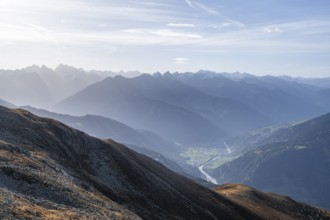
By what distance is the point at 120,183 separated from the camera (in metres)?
84.9

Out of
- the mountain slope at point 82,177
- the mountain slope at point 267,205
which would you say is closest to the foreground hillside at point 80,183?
the mountain slope at point 82,177

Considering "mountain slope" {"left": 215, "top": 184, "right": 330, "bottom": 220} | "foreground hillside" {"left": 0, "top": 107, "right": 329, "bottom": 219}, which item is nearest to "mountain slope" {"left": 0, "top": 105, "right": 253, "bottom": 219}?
"foreground hillside" {"left": 0, "top": 107, "right": 329, "bottom": 219}

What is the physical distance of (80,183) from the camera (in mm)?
68250

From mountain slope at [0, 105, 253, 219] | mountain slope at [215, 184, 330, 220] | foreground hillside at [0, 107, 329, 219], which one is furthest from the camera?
mountain slope at [215, 184, 330, 220]

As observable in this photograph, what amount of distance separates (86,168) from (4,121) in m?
21.0

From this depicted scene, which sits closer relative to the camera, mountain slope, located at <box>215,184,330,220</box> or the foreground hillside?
the foreground hillside

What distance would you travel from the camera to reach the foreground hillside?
5347 centimetres

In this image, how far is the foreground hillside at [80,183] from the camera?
53469 mm

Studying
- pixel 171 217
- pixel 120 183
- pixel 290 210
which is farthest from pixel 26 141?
pixel 290 210

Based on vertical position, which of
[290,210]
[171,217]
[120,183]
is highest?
[120,183]

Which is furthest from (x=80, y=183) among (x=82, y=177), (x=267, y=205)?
(x=267, y=205)

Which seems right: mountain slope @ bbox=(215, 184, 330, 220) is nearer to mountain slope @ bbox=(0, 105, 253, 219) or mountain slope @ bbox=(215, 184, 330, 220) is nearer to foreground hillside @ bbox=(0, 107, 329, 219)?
foreground hillside @ bbox=(0, 107, 329, 219)

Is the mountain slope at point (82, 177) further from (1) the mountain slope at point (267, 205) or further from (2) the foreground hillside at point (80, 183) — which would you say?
(1) the mountain slope at point (267, 205)

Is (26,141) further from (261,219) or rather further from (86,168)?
(261,219)
